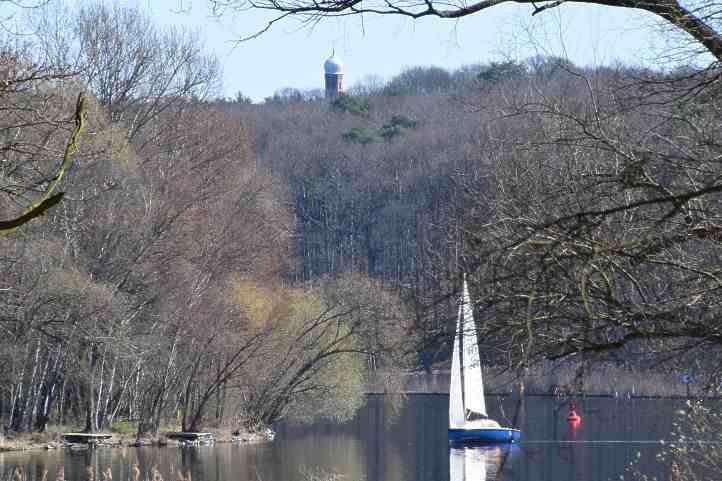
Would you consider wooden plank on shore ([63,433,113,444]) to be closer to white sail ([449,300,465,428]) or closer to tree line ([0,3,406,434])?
tree line ([0,3,406,434])

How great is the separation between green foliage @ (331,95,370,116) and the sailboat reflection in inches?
2246

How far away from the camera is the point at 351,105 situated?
300 ft

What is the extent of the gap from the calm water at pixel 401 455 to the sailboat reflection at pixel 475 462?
0.03m

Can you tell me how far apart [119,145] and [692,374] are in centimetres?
2161

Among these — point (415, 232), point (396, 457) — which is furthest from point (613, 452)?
point (415, 232)

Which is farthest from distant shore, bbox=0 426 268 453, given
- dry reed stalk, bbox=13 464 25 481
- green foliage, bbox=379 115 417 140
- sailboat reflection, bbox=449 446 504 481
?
green foliage, bbox=379 115 417 140

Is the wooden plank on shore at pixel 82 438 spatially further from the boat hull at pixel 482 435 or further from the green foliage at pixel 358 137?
the green foliage at pixel 358 137

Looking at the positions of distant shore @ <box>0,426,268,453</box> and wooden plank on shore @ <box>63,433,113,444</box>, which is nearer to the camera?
distant shore @ <box>0,426,268,453</box>

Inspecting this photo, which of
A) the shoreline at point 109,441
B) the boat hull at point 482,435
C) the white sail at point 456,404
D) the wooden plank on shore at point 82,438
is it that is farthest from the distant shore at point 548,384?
the wooden plank on shore at point 82,438

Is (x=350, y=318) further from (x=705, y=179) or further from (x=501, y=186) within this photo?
(x=705, y=179)

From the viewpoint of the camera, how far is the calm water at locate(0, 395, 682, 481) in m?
27.9

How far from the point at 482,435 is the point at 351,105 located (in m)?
56.7

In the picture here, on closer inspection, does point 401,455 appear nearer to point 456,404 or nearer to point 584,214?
point 456,404

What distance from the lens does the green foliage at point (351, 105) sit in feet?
300
